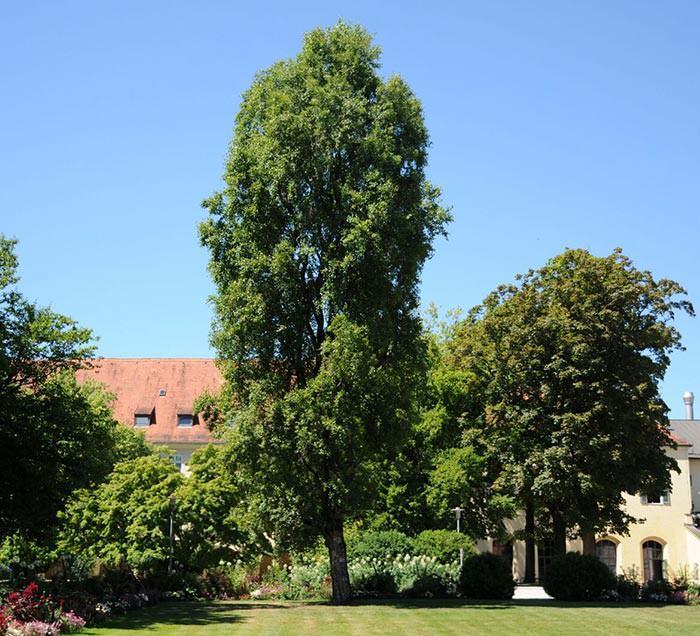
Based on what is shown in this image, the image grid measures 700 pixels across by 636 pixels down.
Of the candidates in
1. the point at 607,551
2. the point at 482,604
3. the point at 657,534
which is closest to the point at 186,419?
the point at 607,551

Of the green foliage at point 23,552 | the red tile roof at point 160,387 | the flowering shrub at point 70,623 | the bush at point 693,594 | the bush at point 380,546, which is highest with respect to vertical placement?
the red tile roof at point 160,387

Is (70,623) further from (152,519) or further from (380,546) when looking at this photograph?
(380,546)

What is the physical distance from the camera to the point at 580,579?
101ft

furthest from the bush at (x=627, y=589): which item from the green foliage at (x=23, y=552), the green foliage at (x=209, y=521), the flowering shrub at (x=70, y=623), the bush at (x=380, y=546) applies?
the green foliage at (x=23, y=552)

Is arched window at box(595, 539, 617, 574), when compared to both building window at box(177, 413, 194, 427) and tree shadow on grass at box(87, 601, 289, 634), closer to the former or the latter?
building window at box(177, 413, 194, 427)

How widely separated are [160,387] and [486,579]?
102ft

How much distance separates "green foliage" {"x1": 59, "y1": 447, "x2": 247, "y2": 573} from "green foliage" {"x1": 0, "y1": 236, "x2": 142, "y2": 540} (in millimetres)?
2415

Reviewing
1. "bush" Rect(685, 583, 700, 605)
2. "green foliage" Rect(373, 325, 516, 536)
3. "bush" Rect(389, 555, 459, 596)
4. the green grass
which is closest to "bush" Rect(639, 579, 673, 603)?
"bush" Rect(685, 583, 700, 605)

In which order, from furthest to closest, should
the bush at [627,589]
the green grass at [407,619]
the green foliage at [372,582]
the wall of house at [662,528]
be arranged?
the wall of house at [662,528] → the bush at [627,589] → the green foliage at [372,582] → the green grass at [407,619]

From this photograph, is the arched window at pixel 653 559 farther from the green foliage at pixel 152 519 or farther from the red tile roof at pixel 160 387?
the green foliage at pixel 152 519

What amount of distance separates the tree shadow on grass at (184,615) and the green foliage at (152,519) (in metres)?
3.06

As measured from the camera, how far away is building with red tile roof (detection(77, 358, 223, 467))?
176 feet

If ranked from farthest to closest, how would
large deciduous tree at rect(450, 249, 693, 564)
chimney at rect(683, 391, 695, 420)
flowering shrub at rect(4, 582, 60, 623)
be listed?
1. chimney at rect(683, 391, 695, 420)
2. large deciduous tree at rect(450, 249, 693, 564)
3. flowering shrub at rect(4, 582, 60, 623)

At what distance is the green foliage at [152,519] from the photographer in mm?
32566
